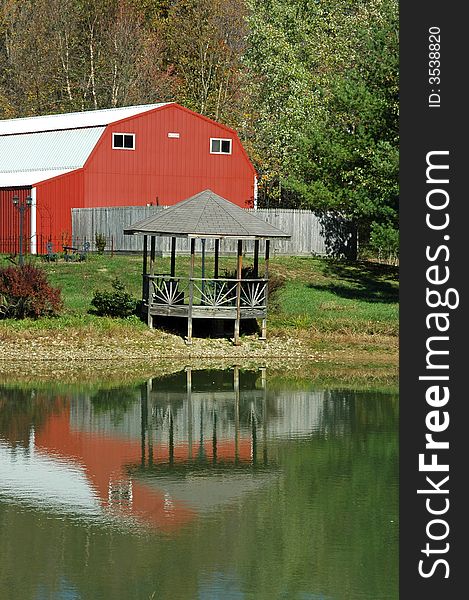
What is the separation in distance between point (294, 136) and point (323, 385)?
1186 inches

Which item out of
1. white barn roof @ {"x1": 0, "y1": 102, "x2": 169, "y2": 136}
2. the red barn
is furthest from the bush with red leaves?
white barn roof @ {"x1": 0, "y1": 102, "x2": 169, "y2": 136}

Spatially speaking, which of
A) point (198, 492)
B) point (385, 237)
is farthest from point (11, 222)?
point (198, 492)

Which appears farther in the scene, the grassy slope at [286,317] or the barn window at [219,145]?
the barn window at [219,145]

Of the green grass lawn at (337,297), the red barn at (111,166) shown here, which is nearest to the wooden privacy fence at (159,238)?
the red barn at (111,166)

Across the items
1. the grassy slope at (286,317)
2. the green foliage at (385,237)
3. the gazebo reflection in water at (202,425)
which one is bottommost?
the gazebo reflection in water at (202,425)

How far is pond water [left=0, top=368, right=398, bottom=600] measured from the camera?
54.3 feet

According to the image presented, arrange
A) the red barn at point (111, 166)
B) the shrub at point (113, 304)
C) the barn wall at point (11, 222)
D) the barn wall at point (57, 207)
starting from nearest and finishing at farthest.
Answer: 1. the shrub at point (113, 304)
2. the barn wall at point (11, 222)
3. the barn wall at point (57, 207)
4. the red barn at point (111, 166)

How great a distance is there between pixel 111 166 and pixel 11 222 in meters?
5.44

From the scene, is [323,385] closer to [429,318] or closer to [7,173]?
[429,318]

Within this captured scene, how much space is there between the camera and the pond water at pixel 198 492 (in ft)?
54.3

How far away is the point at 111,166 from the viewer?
6097 cm

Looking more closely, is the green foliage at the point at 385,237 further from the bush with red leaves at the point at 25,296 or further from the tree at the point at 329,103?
the bush with red leaves at the point at 25,296

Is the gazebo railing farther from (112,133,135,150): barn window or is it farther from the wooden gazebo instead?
(112,133,135,150): barn window

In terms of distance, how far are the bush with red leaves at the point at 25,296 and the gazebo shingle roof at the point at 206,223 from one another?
2.93 meters
